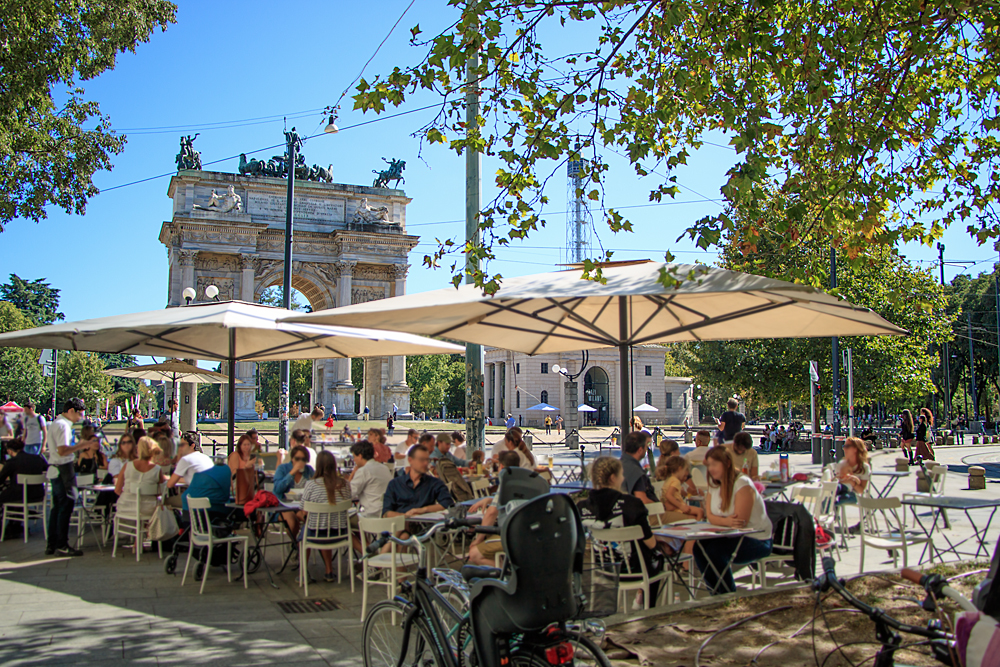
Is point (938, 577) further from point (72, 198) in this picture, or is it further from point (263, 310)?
point (72, 198)

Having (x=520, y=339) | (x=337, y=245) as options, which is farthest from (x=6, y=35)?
(x=337, y=245)

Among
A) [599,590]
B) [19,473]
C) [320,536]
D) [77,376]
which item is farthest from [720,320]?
[77,376]

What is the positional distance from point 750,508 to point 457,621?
3.49m

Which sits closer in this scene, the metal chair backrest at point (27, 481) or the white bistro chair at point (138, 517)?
the white bistro chair at point (138, 517)

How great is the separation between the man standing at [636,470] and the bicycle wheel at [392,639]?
3560 mm

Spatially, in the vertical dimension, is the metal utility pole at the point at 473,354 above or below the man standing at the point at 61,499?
above

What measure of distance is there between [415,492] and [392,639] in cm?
313

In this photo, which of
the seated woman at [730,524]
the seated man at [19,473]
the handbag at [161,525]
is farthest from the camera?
the seated man at [19,473]

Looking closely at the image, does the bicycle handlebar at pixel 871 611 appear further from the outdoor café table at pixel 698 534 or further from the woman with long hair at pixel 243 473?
the woman with long hair at pixel 243 473

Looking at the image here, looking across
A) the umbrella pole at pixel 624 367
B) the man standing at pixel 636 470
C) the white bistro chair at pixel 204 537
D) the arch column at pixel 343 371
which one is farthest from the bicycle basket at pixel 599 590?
the arch column at pixel 343 371

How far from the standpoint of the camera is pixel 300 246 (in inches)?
2153

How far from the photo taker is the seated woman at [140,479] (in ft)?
30.5

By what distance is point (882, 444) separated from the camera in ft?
124

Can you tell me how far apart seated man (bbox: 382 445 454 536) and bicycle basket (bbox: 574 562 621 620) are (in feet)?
11.9
